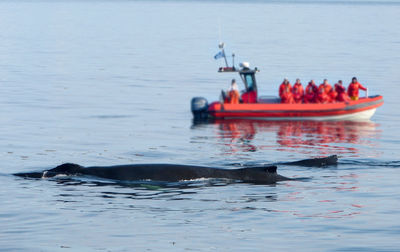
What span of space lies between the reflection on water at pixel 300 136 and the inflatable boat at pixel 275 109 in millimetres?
368

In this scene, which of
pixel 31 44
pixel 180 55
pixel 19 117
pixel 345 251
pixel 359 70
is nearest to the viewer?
pixel 345 251

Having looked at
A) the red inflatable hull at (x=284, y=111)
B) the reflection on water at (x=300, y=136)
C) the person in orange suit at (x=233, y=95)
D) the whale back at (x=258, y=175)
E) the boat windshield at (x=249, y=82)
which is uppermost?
the boat windshield at (x=249, y=82)

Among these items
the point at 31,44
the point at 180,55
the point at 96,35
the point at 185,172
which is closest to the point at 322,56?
the point at 180,55

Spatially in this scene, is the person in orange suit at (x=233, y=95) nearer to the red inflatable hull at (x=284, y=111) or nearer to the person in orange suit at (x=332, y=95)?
the red inflatable hull at (x=284, y=111)

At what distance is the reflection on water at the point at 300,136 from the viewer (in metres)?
32.2

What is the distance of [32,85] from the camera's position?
58.7 m

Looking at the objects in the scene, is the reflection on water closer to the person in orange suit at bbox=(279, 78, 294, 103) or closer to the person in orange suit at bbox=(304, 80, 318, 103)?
the person in orange suit at bbox=(279, 78, 294, 103)

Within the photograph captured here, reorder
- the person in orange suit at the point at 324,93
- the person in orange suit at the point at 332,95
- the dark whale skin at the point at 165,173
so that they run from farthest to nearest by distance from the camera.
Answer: the person in orange suit at the point at 332,95 → the person in orange suit at the point at 324,93 → the dark whale skin at the point at 165,173

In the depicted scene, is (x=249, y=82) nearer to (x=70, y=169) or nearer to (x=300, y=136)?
(x=300, y=136)

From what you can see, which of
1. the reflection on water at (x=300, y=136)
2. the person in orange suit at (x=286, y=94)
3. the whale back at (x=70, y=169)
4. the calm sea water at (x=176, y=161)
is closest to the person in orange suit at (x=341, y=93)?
the reflection on water at (x=300, y=136)

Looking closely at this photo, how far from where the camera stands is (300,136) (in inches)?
1420

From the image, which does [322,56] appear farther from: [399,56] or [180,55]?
[180,55]

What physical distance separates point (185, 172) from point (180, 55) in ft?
223

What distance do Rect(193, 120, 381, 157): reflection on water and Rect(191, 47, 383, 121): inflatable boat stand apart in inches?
14.5
